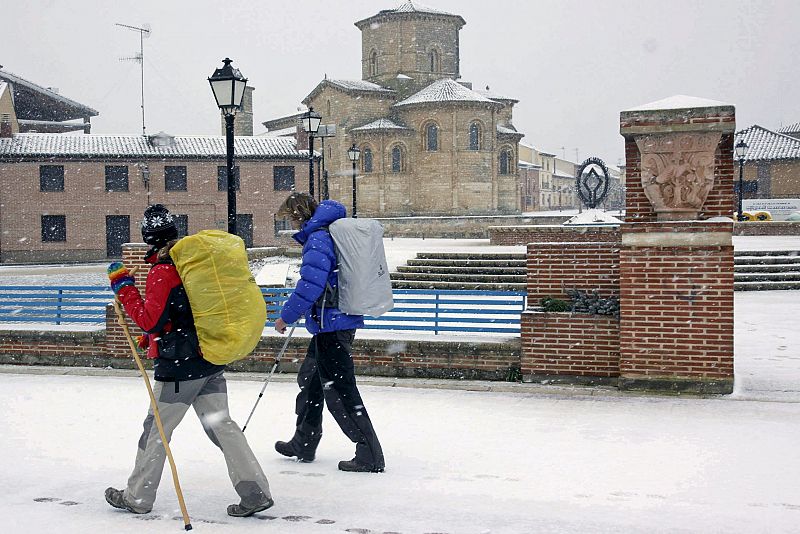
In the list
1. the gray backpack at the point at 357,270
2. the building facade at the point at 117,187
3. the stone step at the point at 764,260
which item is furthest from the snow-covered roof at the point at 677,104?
the building facade at the point at 117,187

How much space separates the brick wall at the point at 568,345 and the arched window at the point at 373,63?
51252mm

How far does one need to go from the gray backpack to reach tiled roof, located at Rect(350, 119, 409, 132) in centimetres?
4828

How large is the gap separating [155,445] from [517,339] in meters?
5.16

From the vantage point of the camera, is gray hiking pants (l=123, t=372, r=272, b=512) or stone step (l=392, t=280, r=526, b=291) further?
stone step (l=392, t=280, r=526, b=291)

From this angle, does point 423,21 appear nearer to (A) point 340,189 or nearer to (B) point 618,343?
(A) point 340,189

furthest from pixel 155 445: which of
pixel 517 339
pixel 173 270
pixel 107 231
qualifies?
pixel 107 231

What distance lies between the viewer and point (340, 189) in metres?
55.3

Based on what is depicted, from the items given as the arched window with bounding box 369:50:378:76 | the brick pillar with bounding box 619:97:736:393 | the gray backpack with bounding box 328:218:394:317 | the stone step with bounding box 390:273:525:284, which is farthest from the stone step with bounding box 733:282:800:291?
the arched window with bounding box 369:50:378:76

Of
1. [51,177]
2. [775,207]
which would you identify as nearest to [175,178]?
[51,177]

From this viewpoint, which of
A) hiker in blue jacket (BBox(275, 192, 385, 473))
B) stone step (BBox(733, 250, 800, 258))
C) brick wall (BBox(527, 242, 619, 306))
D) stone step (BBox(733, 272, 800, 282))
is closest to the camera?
hiker in blue jacket (BBox(275, 192, 385, 473))

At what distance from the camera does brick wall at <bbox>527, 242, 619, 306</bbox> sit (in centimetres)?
908

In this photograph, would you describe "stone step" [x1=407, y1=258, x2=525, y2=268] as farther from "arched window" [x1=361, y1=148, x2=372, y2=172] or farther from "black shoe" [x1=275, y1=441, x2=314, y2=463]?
"arched window" [x1=361, y1=148, x2=372, y2=172]

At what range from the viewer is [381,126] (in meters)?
53.5

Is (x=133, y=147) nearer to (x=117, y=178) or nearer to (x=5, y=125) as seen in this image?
(x=117, y=178)
